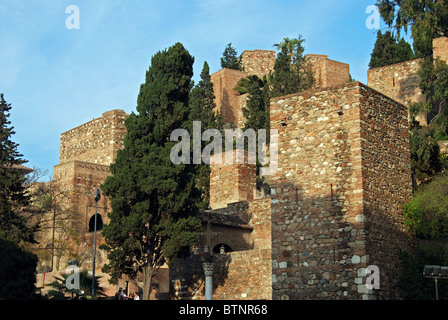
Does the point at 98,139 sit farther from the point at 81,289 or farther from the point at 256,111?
the point at 81,289

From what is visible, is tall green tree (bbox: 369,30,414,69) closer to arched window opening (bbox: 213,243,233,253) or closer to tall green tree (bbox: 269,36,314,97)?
tall green tree (bbox: 269,36,314,97)

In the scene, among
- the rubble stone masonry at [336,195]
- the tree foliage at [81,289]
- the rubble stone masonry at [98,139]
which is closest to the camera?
the rubble stone masonry at [336,195]

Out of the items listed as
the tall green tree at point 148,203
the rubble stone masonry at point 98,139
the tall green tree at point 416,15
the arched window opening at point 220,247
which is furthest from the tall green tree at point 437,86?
the rubble stone masonry at point 98,139

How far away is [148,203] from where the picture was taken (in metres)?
18.8

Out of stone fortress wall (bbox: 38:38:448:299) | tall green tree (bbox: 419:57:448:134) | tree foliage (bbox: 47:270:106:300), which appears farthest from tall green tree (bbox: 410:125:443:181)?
tree foliage (bbox: 47:270:106:300)

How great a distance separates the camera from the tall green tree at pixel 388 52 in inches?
1644

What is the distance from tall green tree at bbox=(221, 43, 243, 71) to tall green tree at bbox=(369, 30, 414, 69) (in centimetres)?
1364

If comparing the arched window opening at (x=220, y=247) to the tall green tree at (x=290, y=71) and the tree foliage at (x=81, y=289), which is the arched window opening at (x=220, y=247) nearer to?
the tree foliage at (x=81, y=289)

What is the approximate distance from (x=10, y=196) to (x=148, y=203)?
6.47 metres

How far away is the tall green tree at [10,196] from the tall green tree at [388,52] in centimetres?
2711

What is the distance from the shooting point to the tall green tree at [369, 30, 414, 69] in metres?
41.8

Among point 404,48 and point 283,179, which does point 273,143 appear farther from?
point 404,48
